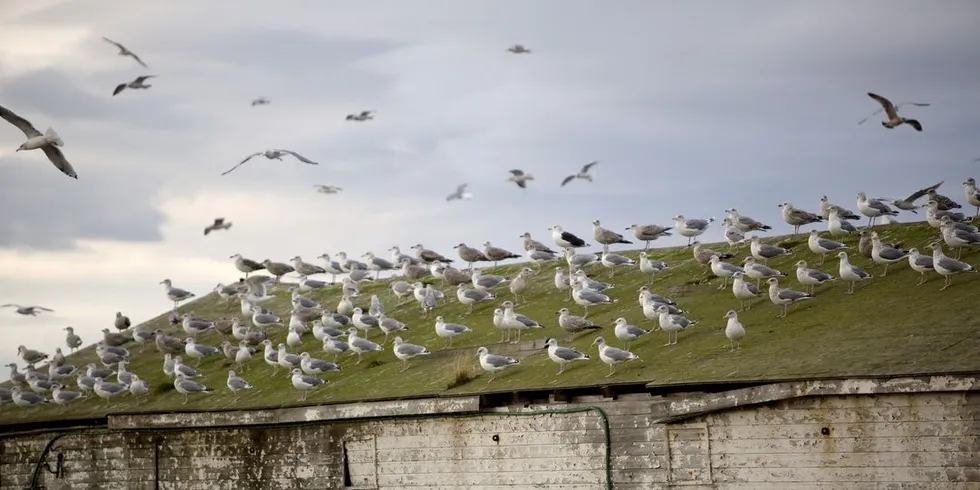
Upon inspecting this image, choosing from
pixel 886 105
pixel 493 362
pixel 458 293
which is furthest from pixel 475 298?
pixel 886 105

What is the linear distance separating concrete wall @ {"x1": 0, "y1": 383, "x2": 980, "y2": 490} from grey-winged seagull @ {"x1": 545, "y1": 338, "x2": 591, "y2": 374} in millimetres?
4135

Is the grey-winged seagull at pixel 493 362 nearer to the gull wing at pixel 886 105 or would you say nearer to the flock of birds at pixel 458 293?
the flock of birds at pixel 458 293

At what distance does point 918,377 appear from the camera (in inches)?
886

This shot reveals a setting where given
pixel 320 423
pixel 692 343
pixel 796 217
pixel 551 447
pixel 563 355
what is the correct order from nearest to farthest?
pixel 551 447 → pixel 320 423 → pixel 692 343 → pixel 563 355 → pixel 796 217

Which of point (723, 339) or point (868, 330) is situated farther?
point (723, 339)

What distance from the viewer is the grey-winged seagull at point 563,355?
32.2 meters

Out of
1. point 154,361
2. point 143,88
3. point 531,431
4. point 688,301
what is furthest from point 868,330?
point 154,361

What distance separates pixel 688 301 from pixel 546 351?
4905mm

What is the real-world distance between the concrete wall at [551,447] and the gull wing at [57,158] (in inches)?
319

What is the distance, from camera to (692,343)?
3188cm

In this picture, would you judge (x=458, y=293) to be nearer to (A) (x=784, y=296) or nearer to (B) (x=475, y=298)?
(B) (x=475, y=298)

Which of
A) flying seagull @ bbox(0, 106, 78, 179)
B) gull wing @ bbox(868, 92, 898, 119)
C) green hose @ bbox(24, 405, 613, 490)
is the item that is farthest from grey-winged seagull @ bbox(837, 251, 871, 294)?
flying seagull @ bbox(0, 106, 78, 179)

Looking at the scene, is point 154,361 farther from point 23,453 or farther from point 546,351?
point 546,351

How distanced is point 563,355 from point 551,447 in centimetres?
486
